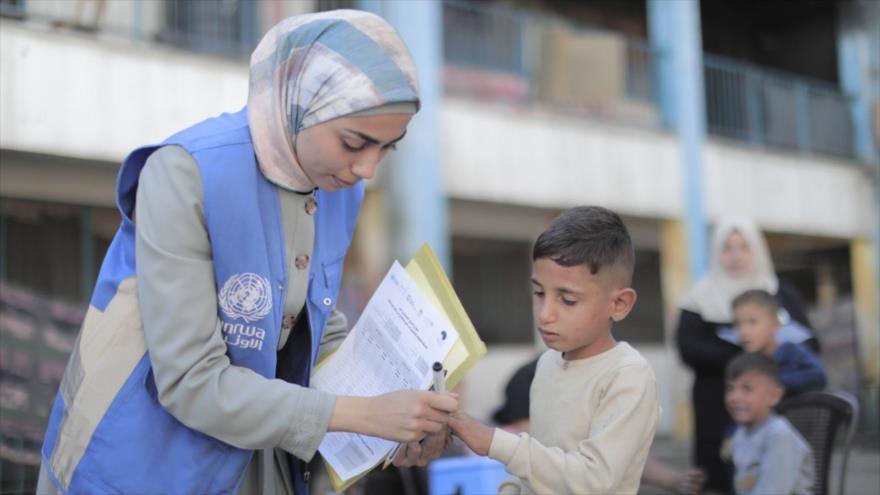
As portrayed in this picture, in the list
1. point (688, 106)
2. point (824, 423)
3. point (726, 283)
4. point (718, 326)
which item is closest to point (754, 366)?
point (824, 423)

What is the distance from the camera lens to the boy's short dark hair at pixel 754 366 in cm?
386

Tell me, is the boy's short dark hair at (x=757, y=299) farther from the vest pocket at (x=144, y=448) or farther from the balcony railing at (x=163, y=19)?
the balcony railing at (x=163, y=19)

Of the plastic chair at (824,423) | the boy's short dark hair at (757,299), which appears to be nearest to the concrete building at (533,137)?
the boy's short dark hair at (757,299)

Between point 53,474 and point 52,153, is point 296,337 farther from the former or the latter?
point 52,153

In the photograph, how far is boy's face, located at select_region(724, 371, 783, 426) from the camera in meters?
3.73

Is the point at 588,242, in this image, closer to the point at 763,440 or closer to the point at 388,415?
the point at 388,415

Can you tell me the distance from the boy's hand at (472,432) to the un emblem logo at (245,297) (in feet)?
1.47

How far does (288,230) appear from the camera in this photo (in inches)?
77.6

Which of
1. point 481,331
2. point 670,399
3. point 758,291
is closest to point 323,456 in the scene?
point 758,291

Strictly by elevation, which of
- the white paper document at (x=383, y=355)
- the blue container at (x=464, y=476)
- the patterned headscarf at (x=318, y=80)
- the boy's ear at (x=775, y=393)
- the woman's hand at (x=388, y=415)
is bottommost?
the blue container at (x=464, y=476)

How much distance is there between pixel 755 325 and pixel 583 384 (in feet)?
7.75

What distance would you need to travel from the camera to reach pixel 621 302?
7.54 ft

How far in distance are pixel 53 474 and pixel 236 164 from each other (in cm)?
63

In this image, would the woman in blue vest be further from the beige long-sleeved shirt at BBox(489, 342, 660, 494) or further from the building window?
the building window
